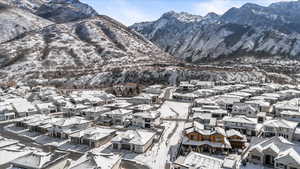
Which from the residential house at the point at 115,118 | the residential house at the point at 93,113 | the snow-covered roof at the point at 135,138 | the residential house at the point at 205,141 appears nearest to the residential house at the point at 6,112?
the residential house at the point at 93,113

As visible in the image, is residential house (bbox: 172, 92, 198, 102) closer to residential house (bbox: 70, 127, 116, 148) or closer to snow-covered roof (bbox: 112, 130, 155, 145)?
snow-covered roof (bbox: 112, 130, 155, 145)

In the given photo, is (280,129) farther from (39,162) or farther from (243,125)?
(39,162)

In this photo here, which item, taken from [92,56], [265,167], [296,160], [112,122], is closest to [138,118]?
[112,122]

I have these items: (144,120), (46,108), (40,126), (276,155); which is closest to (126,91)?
(46,108)

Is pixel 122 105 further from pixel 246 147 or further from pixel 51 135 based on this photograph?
pixel 246 147

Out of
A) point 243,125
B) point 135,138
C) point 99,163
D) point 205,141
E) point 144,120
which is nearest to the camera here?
point 99,163

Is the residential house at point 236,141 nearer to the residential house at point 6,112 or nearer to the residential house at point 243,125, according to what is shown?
the residential house at point 243,125
